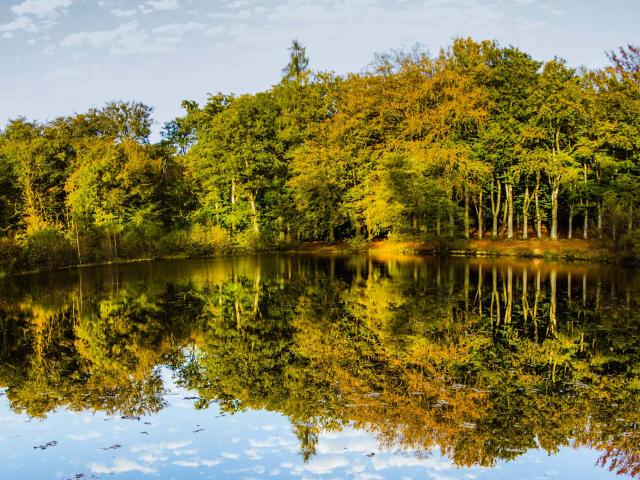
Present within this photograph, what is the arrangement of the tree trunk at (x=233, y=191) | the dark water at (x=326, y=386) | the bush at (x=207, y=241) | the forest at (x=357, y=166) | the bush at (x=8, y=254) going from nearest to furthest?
the dark water at (x=326, y=386) → the bush at (x=8, y=254) → the forest at (x=357, y=166) → the bush at (x=207, y=241) → the tree trunk at (x=233, y=191)

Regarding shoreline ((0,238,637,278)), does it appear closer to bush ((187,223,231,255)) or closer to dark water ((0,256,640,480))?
bush ((187,223,231,255))

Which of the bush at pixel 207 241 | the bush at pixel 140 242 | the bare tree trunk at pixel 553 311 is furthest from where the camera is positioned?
the bush at pixel 207 241

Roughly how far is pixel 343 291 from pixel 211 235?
23.6m

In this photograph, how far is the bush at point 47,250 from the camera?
102 ft

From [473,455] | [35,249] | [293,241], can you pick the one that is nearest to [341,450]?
[473,455]

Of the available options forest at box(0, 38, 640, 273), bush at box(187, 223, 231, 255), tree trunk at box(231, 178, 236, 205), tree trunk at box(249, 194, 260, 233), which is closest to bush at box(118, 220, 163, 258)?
forest at box(0, 38, 640, 273)

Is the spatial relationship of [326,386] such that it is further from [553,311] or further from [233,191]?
[233,191]

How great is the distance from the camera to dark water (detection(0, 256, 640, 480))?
7520 mm

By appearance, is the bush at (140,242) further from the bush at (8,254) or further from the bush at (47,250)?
the bush at (8,254)

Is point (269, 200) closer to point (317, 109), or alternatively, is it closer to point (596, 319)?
point (317, 109)

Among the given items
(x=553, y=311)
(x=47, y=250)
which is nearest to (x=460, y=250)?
(x=553, y=311)

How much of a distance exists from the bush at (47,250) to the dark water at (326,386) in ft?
41.7

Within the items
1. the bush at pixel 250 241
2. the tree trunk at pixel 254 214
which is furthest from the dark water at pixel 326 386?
the tree trunk at pixel 254 214

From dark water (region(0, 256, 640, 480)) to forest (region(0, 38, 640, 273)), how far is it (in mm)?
16666
